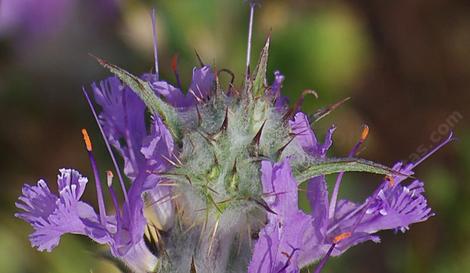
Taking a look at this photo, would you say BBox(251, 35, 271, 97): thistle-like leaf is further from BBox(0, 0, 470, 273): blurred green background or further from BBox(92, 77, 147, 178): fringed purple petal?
BBox(0, 0, 470, 273): blurred green background

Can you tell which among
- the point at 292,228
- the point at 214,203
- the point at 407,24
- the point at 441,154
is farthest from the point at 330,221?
the point at 407,24

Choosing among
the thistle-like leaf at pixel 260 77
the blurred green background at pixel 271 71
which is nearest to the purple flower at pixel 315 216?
the thistle-like leaf at pixel 260 77

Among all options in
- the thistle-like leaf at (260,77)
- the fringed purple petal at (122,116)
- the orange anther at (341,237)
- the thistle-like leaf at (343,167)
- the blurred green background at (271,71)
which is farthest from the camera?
the blurred green background at (271,71)

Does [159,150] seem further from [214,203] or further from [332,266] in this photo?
[332,266]

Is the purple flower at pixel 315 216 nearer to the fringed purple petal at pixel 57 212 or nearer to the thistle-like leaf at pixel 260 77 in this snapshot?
the thistle-like leaf at pixel 260 77

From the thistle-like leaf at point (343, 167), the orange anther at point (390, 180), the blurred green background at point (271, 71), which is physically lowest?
the blurred green background at point (271, 71)

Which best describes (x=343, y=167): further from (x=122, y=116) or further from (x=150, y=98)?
(x=122, y=116)

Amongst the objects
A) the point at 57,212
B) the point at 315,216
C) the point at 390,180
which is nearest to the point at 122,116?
the point at 57,212

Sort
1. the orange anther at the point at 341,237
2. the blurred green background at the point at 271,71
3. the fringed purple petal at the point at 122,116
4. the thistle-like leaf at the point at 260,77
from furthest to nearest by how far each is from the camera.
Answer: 1. the blurred green background at the point at 271,71
2. the fringed purple petal at the point at 122,116
3. the orange anther at the point at 341,237
4. the thistle-like leaf at the point at 260,77
